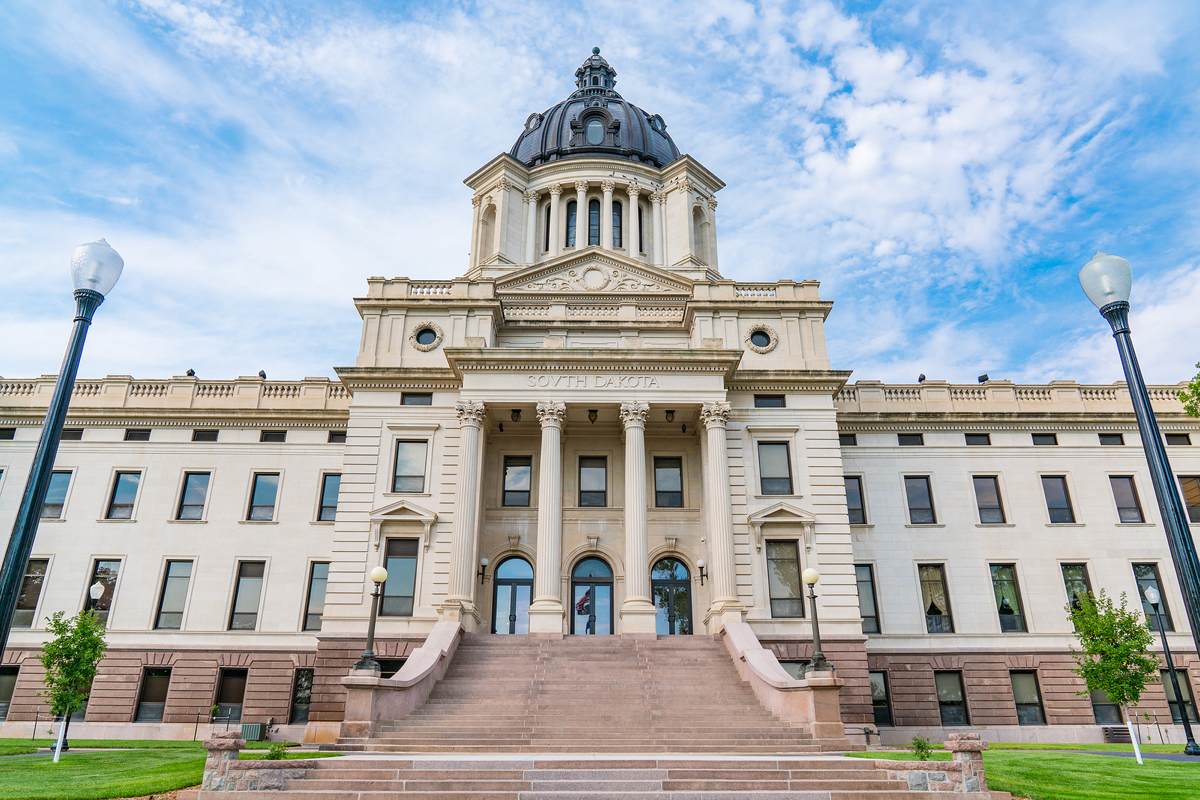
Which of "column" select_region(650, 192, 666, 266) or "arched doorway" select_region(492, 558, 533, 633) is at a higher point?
"column" select_region(650, 192, 666, 266)

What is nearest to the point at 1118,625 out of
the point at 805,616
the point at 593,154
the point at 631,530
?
the point at 805,616

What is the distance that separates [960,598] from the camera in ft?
101

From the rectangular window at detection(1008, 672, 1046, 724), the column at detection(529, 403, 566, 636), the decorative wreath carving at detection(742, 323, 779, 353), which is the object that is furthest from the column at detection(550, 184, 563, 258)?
the rectangular window at detection(1008, 672, 1046, 724)

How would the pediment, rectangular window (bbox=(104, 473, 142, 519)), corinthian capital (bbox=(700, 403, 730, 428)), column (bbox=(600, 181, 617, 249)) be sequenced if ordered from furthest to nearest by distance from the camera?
1. column (bbox=(600, 181, 617, 249))
2. the pediment
3. rectangular window (bbox=(104, 473, 142, 519))
4. corinthian capital (bbox=(700, 403, 730, 428))

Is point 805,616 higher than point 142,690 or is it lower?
higher

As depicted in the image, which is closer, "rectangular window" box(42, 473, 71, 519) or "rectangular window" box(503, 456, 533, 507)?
"rectangular window" box(503, 456, 533, 507)

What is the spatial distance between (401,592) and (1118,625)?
23.1 metres

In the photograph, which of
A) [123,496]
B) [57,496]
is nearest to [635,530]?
[123,496]

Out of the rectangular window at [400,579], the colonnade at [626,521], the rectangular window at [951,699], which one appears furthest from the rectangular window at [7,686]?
the rectangular window at [951,699]

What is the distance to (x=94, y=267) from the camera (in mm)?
12336

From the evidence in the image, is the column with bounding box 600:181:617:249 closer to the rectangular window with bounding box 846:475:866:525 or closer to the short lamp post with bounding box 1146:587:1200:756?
the rectangular window with bounding box 846:475:866:525

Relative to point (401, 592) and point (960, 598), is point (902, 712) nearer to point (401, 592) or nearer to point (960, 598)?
point (960, 598)

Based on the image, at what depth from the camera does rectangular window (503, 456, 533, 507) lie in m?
30.0

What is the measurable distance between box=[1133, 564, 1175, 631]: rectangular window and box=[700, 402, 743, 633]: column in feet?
55.7
